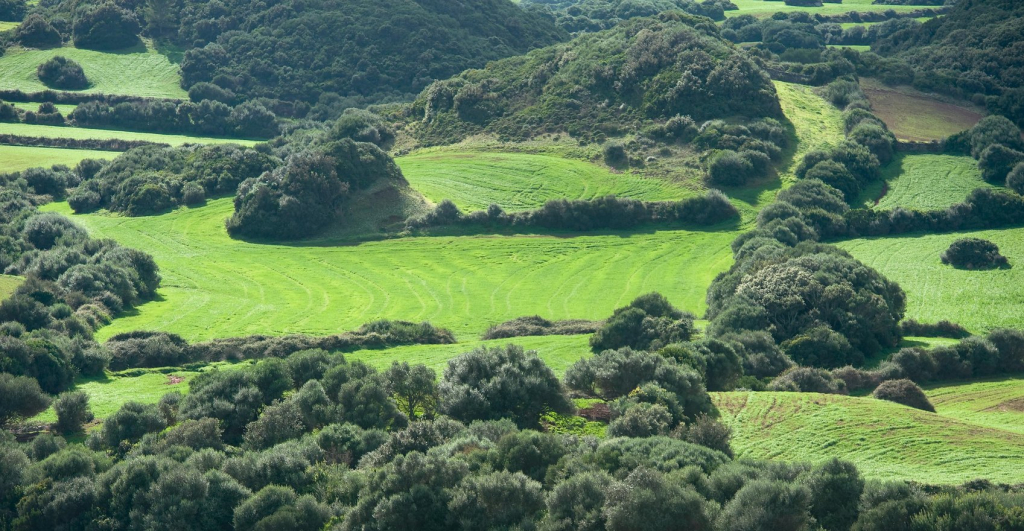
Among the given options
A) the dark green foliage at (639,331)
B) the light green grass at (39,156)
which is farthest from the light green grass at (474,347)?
the light green grass at (39,156)

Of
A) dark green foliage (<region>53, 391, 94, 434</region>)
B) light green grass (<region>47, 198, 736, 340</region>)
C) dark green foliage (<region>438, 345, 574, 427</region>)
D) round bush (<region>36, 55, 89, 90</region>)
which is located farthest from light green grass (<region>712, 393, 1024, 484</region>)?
round bush (<region>36, 55, 89, 90</region>)

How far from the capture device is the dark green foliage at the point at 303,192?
9162cm

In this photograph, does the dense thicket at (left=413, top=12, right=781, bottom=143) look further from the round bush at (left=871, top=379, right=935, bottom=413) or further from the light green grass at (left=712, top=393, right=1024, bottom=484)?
the light green grass at (left=712, top=393, right=1024, bottom=484)

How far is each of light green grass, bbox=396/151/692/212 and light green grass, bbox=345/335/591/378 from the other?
3274 centimetres

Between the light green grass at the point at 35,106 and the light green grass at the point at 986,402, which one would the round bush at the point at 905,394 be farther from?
the light green grass at the point at 35,106

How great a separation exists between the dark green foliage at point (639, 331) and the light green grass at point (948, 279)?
1930 cm

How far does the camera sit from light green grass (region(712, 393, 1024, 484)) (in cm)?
4097

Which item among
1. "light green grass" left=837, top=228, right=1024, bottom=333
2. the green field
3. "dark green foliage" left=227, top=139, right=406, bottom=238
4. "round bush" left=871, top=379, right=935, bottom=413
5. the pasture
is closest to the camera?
"round bush" left=871, top=379, right=935, bottom=413

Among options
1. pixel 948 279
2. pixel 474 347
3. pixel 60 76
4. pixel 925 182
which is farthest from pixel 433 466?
pixel 60 76

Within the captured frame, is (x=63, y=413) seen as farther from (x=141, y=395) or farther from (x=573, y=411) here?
(x=573, y=411)

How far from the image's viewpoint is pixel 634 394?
48.1m

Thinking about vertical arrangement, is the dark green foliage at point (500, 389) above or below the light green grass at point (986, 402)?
above

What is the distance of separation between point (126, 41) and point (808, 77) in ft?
345

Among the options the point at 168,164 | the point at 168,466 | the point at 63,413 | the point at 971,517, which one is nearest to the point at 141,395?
the point at 63,413
